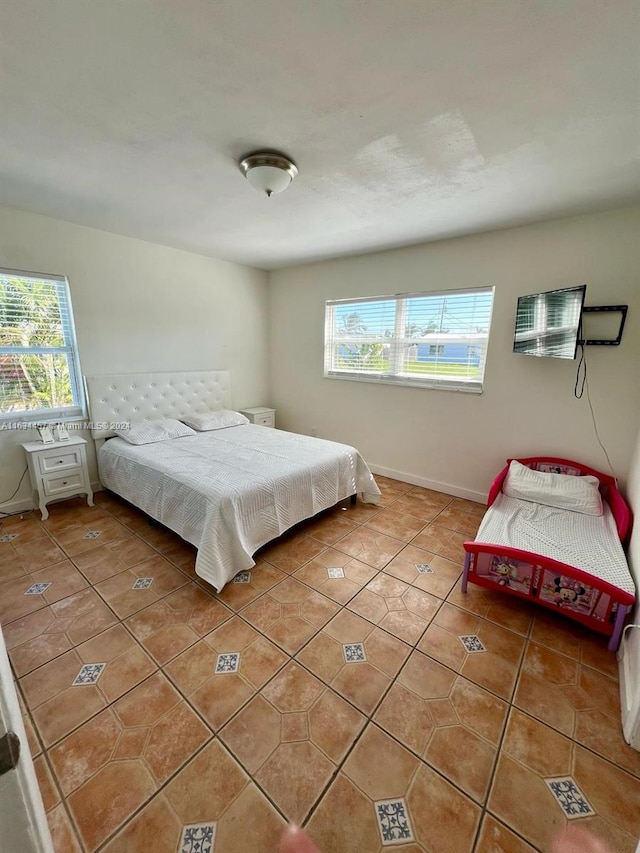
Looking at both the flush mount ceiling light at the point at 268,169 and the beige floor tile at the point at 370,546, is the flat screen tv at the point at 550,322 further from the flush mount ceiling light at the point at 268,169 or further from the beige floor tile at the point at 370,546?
the flush mount ceiling light at the point at 268,169

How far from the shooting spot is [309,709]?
146 centimetres

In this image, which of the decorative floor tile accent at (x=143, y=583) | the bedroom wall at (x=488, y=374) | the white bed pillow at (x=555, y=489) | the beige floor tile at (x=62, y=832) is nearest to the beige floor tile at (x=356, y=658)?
the beige floor tile at (x=62, y=832)

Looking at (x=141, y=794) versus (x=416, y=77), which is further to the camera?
(x=416, y=77)

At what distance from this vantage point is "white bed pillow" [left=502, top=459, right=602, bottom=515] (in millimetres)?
2457

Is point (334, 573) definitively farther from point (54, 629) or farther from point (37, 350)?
point (37, 350)

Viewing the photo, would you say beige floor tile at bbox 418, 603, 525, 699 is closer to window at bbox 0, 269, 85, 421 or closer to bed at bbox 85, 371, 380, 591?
bed at bbox 85, 371, 380, 591

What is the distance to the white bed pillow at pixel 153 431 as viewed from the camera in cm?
323

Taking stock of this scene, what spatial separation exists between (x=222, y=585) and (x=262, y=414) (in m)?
2.81

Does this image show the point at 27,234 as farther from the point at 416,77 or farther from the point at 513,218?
the point at 513,218

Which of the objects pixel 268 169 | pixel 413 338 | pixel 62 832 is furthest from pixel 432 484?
pixel 62 832

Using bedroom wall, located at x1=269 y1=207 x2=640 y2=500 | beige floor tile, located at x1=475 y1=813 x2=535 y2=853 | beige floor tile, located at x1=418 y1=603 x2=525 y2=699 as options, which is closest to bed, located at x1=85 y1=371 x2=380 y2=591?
bedroom wall, located at x1=269 y1=207 x2=640 y2=500

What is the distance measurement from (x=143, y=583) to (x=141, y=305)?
2727 millimetres

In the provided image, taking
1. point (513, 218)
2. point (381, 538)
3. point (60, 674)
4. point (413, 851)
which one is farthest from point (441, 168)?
point (60, 674)

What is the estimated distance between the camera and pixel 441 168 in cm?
198
